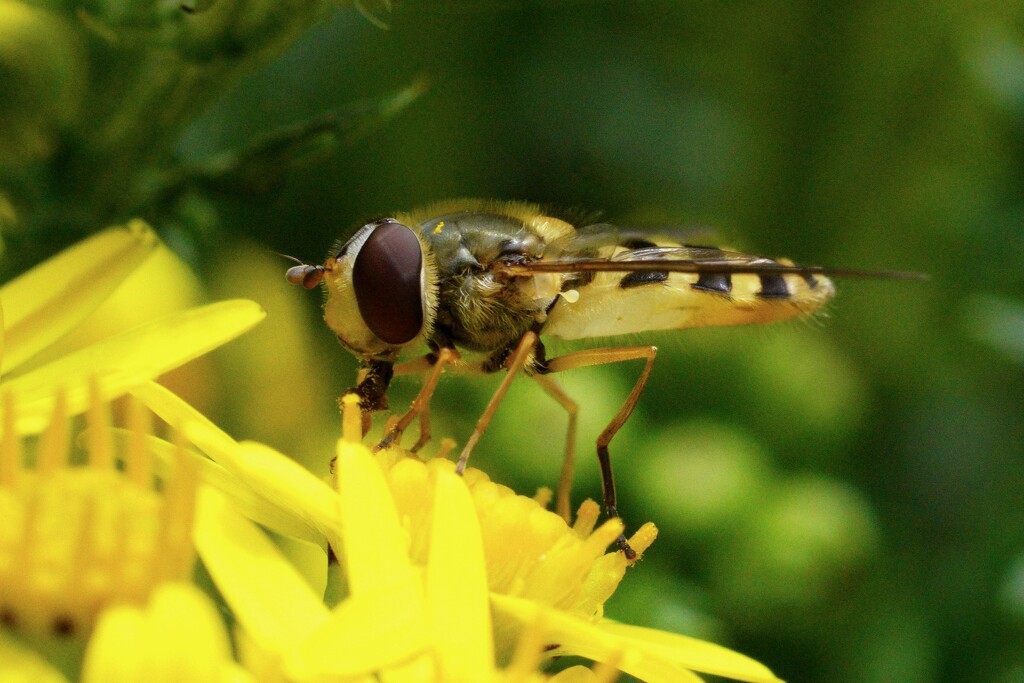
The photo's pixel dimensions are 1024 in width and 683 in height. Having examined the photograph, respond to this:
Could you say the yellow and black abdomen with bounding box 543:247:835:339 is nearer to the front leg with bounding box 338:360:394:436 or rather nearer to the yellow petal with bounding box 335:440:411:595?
the front leg with bounding box 338:360:394:436

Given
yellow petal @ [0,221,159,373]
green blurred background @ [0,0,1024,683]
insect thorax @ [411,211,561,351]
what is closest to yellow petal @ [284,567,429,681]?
yellow petal @ [0,221,159,373]

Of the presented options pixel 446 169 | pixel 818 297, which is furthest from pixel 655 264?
pixel 446 169

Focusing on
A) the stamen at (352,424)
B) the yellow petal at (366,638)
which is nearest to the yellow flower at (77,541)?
the yellow petal at (366,638)

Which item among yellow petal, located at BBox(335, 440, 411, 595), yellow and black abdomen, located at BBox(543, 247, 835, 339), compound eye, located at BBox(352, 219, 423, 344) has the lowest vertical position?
yellow petal, located at BBox(335, 440, 411, 595)

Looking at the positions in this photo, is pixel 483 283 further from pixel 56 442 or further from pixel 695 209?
pixel 695 209

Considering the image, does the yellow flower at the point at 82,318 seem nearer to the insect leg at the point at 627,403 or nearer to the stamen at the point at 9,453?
the stamen at the point at 9,453

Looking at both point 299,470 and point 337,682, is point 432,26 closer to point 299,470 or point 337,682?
point 299,470
